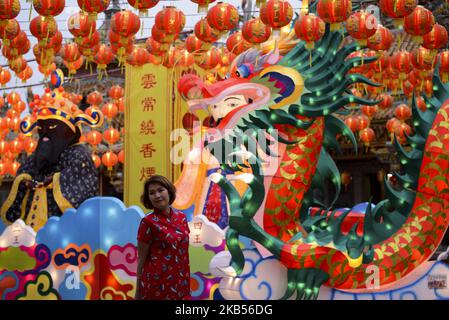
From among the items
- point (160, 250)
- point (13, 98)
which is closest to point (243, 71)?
point (160, 250)

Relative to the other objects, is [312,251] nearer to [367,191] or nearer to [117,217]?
[117,217]

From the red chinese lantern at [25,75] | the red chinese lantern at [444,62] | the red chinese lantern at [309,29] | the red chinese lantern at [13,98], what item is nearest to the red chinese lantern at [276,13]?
the red chinese lantern at [309,29]

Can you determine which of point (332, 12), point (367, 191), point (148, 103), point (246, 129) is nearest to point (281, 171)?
point (246, 129)

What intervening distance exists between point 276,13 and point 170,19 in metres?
1.18

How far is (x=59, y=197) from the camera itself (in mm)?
6695

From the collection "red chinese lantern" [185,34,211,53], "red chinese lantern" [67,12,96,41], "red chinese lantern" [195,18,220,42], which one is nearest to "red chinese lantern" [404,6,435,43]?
"red chinese lantern" [195,18,220,42]

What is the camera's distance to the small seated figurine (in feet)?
22.2

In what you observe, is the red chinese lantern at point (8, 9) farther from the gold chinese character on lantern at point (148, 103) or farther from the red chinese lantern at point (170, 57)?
the gold chinese character on lantern at point (148, 103)

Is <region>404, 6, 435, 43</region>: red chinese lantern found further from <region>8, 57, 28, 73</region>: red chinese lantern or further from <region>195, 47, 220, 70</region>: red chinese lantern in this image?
<region>8, 57, 28, 73</region>: red chinese lantern

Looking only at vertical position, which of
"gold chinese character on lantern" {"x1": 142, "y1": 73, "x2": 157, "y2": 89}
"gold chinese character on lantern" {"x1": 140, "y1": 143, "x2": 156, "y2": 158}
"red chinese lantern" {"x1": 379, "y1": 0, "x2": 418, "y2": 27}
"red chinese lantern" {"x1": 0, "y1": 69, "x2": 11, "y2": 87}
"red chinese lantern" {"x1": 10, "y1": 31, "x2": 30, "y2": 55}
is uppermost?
"red chinese lantern" {"x1": 379, "y1": 0, "x2": 418, "y2": 27}

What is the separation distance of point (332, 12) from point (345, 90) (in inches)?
36.2

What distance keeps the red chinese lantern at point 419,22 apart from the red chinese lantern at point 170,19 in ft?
6.57

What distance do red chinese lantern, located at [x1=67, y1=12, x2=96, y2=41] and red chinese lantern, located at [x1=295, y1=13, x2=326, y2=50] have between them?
1923 millimetres

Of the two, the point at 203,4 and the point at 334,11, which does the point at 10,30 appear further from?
the point at 334,11
